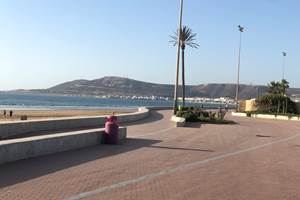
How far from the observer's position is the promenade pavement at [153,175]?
29.5ft

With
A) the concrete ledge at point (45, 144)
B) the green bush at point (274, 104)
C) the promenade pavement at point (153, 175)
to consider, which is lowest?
the promenade pavement at point (153, 175)

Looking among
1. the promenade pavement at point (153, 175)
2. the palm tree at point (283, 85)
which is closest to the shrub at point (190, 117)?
the promenade pavement at point (153, 175)

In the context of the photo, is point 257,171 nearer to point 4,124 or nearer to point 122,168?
point 122,168

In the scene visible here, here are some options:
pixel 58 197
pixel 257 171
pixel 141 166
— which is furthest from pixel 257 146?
pixel 58 197

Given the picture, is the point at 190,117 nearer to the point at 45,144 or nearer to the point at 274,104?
the point at 45,144

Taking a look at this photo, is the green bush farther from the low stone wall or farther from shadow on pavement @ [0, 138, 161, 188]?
shadow on pavement @ [0, 138, 161, 188]

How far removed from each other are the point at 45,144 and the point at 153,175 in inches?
142

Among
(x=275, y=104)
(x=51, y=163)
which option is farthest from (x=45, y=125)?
(x=275, y=104)

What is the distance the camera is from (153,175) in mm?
10922

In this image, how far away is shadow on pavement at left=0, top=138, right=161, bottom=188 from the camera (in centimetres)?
1010

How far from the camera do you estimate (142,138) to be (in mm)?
19609

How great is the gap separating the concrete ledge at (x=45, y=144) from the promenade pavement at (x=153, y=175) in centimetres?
26

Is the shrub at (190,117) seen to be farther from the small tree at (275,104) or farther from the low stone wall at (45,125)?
the small tree at (275,104)

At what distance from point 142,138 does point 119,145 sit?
3016 mm
